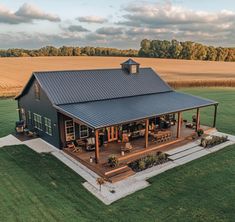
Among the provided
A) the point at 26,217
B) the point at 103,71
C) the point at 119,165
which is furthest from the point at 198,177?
the point at 103,71

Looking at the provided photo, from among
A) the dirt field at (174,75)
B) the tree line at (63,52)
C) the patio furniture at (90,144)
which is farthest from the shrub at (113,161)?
the tree line at (63,52)

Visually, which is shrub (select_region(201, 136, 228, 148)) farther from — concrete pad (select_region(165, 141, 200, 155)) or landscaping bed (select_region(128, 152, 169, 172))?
landscaping bed (select_region(128, 152, 169, 172))

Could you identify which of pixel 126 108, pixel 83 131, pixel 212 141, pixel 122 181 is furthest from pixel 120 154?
pixel 212 141

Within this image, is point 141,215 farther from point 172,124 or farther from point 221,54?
point 221,54

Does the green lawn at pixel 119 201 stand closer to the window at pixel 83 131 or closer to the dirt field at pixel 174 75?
the window at pixel 83 131

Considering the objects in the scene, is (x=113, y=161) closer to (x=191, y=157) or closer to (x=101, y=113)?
(x=101, y=113)

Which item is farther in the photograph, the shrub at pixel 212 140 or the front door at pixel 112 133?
the front door at pixel 112 133

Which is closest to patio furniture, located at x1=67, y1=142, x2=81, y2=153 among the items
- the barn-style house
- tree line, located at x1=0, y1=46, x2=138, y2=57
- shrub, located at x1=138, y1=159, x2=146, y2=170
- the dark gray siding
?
the barn-style house
